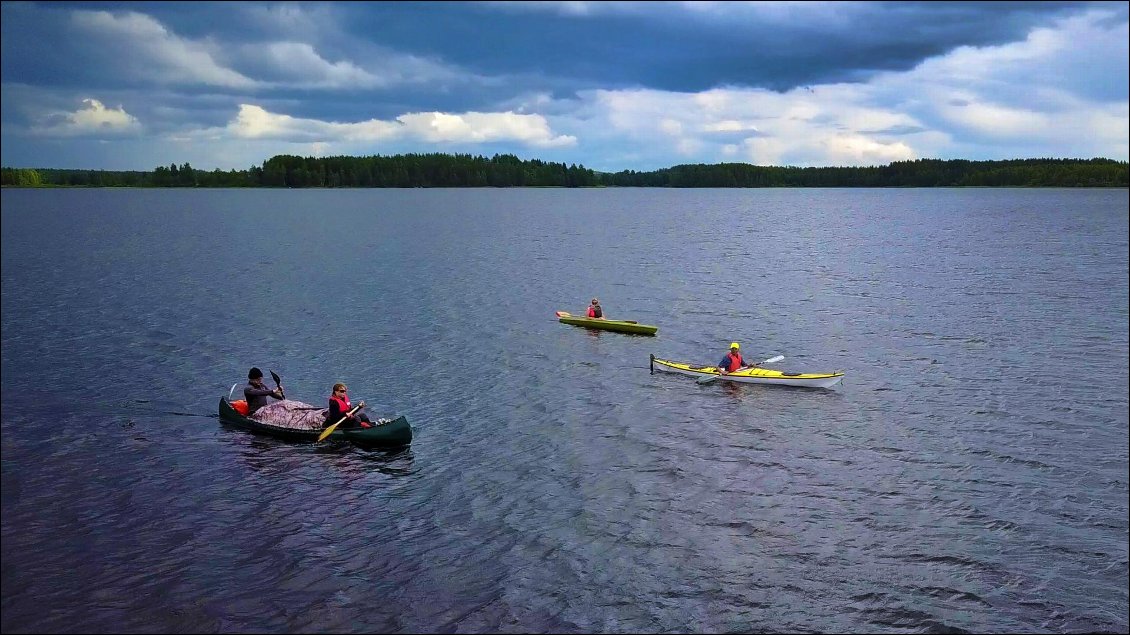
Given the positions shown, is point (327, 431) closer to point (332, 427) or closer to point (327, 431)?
point (327, 431)

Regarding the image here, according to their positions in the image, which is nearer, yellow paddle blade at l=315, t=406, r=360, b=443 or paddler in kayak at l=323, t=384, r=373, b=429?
yellow paddle blade at l=315, t=406, r=360, b=443

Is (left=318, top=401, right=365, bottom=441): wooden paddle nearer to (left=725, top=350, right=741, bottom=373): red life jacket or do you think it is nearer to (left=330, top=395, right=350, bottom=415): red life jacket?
(left=330, top=395, right=350, bottom=415): red life jacket

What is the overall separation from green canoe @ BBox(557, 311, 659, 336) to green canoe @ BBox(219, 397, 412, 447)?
80.9ft

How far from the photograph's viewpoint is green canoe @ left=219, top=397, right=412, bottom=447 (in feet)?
96.6

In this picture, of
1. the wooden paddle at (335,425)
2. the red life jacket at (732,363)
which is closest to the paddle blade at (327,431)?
the wooden paddle at (335,425)

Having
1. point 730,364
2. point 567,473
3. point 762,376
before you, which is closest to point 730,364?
point 730,364

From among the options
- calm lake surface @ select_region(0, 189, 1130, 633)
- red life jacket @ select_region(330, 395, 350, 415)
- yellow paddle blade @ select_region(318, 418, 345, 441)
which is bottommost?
calm lake surface @ select_region(0, 189, 1130, 633)

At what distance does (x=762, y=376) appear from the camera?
39250 millimetres

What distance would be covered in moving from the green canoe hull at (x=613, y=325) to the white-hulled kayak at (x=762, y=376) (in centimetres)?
1077

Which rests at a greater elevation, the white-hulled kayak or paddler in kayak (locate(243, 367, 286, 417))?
paddler in kayak (locate(243, 367, 286, 417))

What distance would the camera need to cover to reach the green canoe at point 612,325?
53.1 meters

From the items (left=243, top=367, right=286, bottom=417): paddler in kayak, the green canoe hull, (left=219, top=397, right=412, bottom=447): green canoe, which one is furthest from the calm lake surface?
(left=243, top=367, right=286, bottom=417): paddler in kayak

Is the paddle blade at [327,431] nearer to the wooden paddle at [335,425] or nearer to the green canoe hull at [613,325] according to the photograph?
the wooden paddle at [335,425]

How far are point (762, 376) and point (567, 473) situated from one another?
48.5 feet
